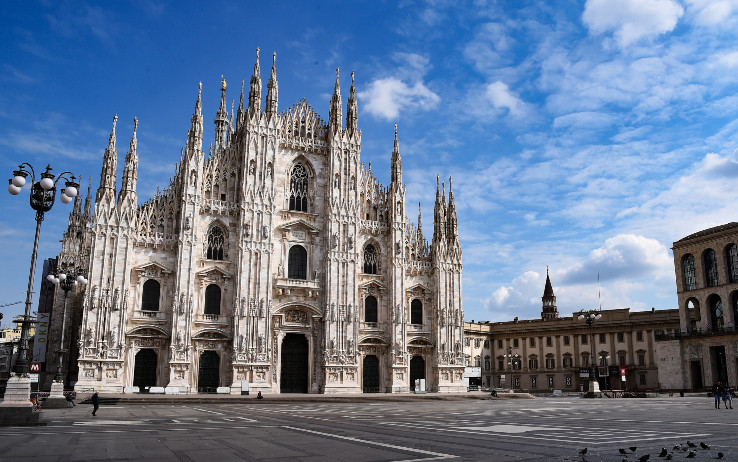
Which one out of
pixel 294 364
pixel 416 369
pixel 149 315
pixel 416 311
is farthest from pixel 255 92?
pixel 416 369

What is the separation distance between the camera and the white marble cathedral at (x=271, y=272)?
43.5 meters

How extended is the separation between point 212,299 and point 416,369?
61.7 ft

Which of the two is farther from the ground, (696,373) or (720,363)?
(720,363)

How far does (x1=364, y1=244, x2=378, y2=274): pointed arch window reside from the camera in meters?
52.6

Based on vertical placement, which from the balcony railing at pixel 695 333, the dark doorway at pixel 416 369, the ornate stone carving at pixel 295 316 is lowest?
the dark doorway at pixel 416 369

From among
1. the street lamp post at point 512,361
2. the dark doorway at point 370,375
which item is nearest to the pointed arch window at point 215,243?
the dark doorway at point 370,375

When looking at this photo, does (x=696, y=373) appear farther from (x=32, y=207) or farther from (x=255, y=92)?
(x=32, y=207)

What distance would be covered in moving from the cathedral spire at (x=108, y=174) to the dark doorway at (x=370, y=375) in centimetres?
2397

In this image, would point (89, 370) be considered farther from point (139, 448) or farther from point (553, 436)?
point (553, 436)

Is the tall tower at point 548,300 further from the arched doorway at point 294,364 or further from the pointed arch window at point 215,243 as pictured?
the pointed arch window at point 215,243

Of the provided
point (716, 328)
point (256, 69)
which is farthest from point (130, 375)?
point (716, 328)

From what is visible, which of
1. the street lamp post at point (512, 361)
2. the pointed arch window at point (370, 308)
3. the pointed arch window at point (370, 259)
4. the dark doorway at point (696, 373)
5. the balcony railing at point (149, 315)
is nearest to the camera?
the balcony railing at point (149, 315)

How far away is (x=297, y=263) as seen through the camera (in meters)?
49.8

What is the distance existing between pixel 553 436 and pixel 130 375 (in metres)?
34.7
